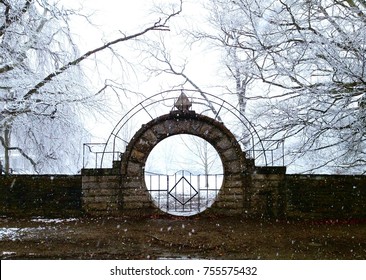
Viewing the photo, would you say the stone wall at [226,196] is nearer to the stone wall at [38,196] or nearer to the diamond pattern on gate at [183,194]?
the stone wall at [38,196]

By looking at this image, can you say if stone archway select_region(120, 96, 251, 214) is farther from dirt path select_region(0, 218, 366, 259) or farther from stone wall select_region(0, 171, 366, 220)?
dirt path select_region(0, 218, 366, 259)

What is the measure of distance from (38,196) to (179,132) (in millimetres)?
4774

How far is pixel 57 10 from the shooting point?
1133 cm

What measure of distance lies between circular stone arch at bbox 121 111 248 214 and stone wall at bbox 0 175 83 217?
166cm

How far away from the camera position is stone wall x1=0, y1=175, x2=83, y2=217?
11438 millimetres

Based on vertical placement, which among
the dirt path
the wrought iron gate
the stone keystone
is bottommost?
the dirt path

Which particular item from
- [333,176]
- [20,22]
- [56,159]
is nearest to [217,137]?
[333,176]

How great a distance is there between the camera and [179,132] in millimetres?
11344

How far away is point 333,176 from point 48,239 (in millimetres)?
7991

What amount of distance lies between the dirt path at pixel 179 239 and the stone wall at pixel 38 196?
1.89 feet

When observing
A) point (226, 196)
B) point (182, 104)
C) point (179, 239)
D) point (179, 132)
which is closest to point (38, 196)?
point (179, 132)

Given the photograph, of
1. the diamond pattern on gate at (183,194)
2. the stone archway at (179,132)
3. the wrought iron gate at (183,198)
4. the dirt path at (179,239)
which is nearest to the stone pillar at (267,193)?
the stone archway at (179,132)

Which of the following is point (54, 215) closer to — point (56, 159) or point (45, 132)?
point (45, 132)

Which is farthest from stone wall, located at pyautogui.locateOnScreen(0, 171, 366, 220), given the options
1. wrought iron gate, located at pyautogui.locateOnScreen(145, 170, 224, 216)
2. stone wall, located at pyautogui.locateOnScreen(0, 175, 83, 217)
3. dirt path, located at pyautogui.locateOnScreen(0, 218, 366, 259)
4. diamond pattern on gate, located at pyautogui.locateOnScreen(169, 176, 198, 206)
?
diamond pattern on gate, located at pyautogui.locateOnScreen(169, 176, 198, 206)
